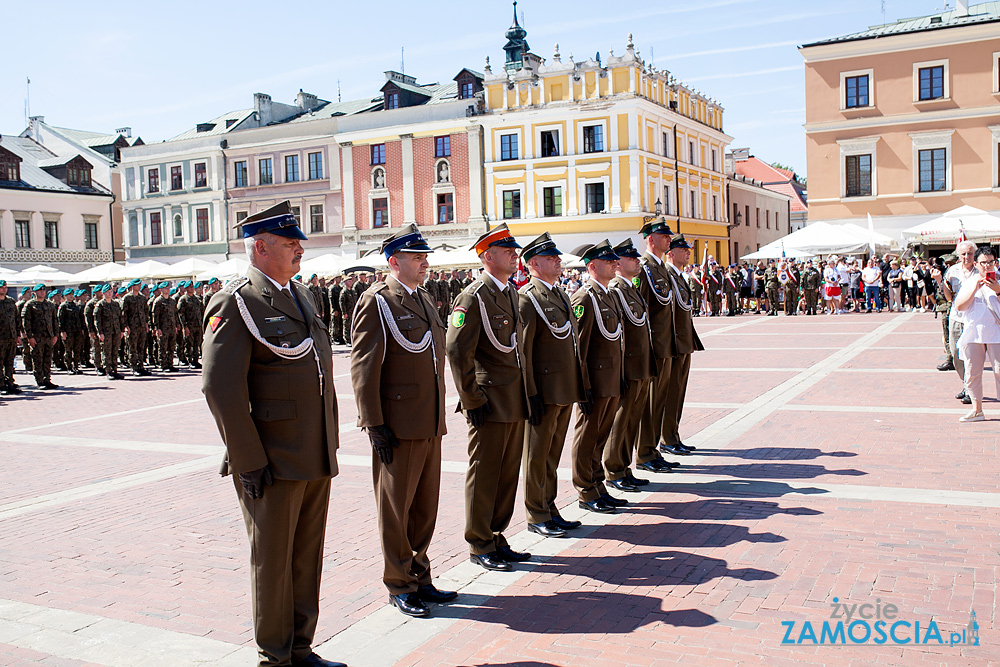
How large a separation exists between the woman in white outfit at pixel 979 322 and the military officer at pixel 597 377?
4.82 meters

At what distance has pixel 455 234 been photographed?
5059 cm

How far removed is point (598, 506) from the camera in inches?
266

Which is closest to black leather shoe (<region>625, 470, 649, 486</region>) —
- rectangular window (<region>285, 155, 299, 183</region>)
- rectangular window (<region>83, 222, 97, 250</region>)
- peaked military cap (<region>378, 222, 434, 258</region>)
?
peaked military cap (<region>378, 222, 434, 258</region>)

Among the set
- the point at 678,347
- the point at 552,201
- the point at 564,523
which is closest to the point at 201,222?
the point at 552,201

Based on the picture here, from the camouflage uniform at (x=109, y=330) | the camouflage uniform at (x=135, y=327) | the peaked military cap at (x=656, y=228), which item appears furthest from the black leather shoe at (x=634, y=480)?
the camouflage uniform at (x=135, y=327)

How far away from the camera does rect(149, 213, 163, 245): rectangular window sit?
60500mm

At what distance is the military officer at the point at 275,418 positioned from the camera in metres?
3.80

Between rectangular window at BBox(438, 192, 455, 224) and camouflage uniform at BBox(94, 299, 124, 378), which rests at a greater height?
rectangular window at BBox(438, 192, 455, 224)

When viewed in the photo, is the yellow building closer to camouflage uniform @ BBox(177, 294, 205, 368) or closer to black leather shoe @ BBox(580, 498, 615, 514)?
camouflage uniform @ BBox(177, 294, 205, 368)

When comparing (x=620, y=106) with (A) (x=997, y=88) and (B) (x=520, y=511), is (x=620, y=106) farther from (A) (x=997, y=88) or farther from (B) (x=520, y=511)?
(B) (x=520, y=511)

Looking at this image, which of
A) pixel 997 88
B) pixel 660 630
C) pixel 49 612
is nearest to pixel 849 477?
pixel 660 630

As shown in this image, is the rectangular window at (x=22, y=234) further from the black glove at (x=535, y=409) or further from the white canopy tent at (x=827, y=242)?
the black glove at (x=535, y=409)

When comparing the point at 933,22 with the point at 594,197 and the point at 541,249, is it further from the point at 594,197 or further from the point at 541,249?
the point at 541,249

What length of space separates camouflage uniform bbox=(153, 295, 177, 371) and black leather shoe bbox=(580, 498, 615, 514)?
51.0ft
